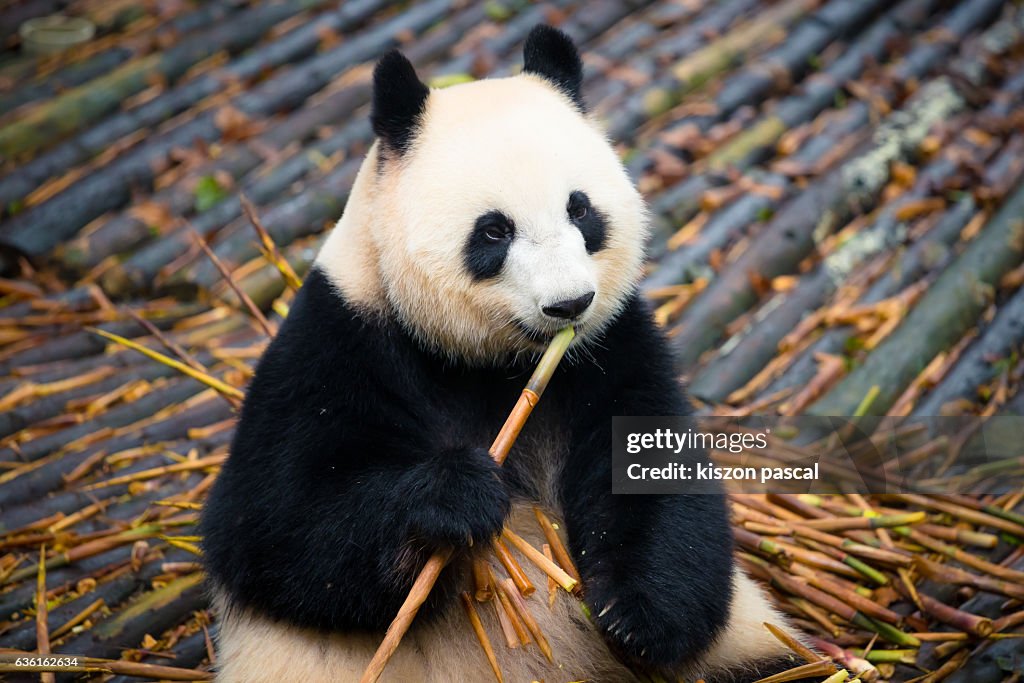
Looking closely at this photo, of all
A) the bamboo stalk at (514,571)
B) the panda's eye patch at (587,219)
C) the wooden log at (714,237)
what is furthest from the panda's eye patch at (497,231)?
the wooden log at (714,237)

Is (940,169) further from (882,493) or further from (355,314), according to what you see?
(355,314)

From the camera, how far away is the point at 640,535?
9.38 feet

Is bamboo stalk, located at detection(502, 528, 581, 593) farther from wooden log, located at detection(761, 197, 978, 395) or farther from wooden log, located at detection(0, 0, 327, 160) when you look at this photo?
wooden log, located at detection(0, 0, 327, 160)

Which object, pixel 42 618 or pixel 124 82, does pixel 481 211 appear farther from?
pixel 124 82

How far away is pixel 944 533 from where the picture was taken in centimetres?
376

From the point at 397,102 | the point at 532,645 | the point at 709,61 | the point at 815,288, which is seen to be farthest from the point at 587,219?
the point at 709,61

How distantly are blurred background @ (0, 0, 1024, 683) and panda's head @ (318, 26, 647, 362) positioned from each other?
96cm

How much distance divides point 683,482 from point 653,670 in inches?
21.2

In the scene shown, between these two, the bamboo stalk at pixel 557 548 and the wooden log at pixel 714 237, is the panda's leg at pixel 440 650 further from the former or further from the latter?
the wooden log at pixel 714 237

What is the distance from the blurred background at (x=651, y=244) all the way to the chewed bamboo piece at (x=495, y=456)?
1038 millimetres

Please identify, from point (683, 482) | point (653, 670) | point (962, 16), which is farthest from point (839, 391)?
point (962, 16)

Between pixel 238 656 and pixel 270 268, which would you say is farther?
pixel 270 268

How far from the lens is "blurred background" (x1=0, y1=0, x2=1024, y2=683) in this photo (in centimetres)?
362

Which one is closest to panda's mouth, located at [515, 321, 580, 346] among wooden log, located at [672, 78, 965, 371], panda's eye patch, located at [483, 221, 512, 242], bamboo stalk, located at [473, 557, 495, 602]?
panda's eye patch, located at [483, 221, 512, 242]
